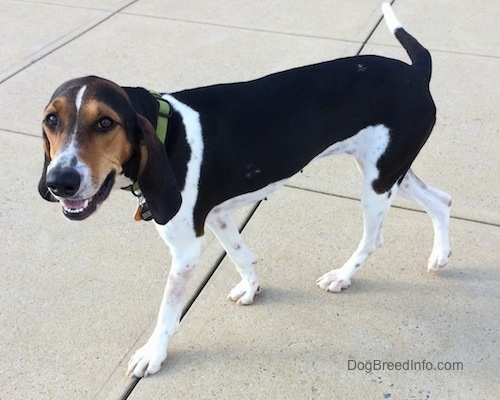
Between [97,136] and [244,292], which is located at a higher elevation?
[97,136]

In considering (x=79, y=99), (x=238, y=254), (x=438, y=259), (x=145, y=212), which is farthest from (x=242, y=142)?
(x=438, y=259)

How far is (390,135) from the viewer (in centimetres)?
316

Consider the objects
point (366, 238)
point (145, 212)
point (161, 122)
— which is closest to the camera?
point (161, 122)

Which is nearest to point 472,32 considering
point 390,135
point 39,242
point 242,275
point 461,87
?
point 461,87

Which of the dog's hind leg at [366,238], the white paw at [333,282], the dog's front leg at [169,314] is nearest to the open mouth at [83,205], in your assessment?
the dog's front leg at [169,314]

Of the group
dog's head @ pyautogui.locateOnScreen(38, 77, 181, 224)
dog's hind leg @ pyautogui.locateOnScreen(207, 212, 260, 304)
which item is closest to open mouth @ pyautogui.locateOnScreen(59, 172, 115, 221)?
dog's head @ pyautogui.locateOnScreen(38, 77, 181, 224)

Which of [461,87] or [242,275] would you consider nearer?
[242,275]

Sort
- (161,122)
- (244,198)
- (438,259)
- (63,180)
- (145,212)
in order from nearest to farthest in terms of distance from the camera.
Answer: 1. (63,180)
2. (161,122)
3. (145,212)
4. (244,198)
5. (438,259)

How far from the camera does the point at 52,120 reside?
8.12ft

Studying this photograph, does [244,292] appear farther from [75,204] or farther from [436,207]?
[75,204]

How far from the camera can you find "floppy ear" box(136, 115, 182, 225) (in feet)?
8.23

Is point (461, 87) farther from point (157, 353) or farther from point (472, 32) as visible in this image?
point (157, 353)

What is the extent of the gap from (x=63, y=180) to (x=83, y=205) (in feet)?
0.58

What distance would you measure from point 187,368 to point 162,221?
2.94 feet
